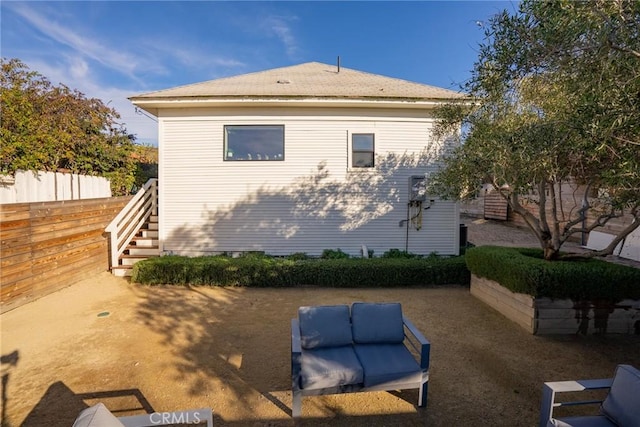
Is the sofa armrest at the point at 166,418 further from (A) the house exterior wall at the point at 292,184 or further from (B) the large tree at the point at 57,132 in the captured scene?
(B) the large tree at the point at 57,132

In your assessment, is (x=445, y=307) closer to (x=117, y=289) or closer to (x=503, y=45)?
(x=503, y=45)

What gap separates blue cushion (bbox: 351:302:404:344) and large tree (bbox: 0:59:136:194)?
8312 millimetres

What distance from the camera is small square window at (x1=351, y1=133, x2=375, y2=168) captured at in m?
8.81

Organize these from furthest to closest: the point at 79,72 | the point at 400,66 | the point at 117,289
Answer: the point at 400,66 → the point at 79,72 → the point at 117,289

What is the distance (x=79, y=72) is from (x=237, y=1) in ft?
20.0

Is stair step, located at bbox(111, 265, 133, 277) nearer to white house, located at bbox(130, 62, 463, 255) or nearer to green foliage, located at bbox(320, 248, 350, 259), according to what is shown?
white house, located at bbox(130, 62, 463, 255)

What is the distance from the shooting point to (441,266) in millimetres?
7355

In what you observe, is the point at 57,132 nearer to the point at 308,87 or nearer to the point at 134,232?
the point at 134,232

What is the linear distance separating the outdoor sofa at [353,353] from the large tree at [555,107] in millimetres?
2844

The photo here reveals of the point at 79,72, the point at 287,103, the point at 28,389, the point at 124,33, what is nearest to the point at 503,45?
the point at 287,103

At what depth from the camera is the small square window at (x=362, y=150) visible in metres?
8.81

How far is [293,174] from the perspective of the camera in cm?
873

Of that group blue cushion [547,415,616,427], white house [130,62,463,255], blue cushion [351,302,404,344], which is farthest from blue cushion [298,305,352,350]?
white house [130,62,463,255]

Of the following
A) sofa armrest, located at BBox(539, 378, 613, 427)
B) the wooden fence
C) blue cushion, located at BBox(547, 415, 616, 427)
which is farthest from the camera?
the wooden fence
